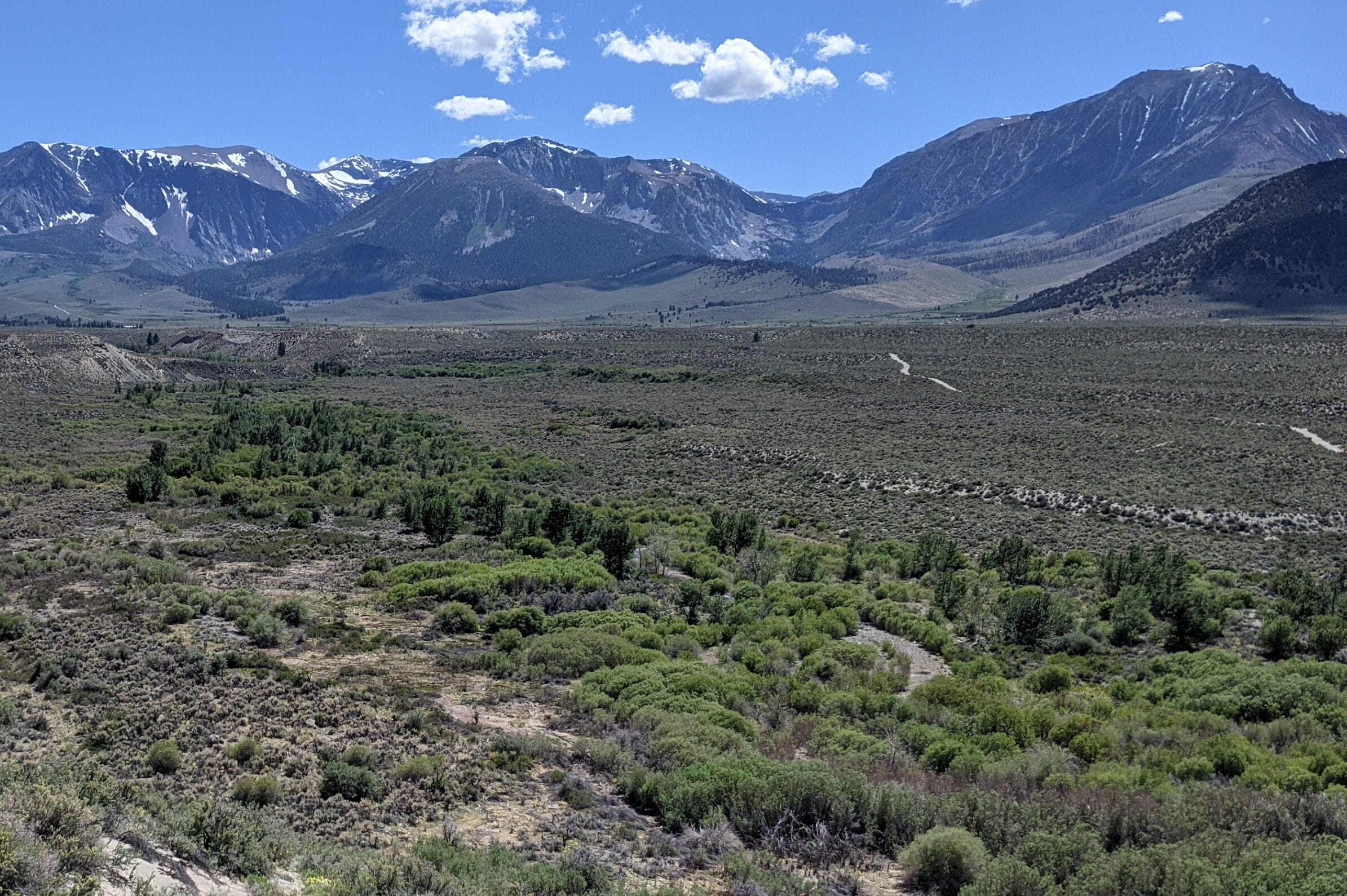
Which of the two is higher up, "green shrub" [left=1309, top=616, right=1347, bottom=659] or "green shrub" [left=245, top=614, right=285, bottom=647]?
"green shrub" [left=245, top=614, right=285, bottom=647]

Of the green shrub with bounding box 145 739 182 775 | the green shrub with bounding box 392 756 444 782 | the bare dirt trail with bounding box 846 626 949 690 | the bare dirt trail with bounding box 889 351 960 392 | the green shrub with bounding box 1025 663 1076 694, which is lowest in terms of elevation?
the bare dirt trail with bounding box 846 626 949 690

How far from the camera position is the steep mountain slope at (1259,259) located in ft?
408

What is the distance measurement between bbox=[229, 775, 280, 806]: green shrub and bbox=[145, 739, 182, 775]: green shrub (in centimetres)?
102

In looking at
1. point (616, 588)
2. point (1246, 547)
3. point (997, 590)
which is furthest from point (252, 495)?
point (1246, 547)

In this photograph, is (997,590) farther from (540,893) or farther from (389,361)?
(389,361)

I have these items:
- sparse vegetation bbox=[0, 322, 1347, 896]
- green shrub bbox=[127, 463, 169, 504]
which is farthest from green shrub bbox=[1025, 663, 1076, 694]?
green shrub bbox=[127, 463, 169, 504]

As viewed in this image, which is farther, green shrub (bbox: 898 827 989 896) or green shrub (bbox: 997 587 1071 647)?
green shrub (bbox: 997 587 1071 647)

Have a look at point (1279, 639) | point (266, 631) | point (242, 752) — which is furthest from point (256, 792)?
point (1279, 639)

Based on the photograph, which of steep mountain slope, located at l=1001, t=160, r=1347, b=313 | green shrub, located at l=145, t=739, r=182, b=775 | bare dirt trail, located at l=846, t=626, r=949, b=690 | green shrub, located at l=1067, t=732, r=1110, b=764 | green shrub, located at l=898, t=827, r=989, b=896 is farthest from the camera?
steep mountain slope, located at l=1001, t=160, r=1347, b=313

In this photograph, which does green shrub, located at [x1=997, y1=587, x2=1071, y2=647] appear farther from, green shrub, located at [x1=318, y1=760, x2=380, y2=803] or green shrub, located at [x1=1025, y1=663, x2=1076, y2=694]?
green shrub, located at [x1=318, y1=760, x2=380, y2=803]

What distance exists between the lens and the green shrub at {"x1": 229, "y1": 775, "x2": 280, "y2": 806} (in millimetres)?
9086

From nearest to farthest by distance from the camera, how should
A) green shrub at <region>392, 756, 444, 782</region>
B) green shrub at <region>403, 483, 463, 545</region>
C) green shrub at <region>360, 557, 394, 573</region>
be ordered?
green shrub at <region>392, 756, 444, 782</region>
green shrub at <region>360, 557, 394, 573</region>
green shrub at <region>403, 483, 463, 545</region>

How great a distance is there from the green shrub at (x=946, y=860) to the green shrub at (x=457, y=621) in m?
9.96

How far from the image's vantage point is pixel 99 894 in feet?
19.6
